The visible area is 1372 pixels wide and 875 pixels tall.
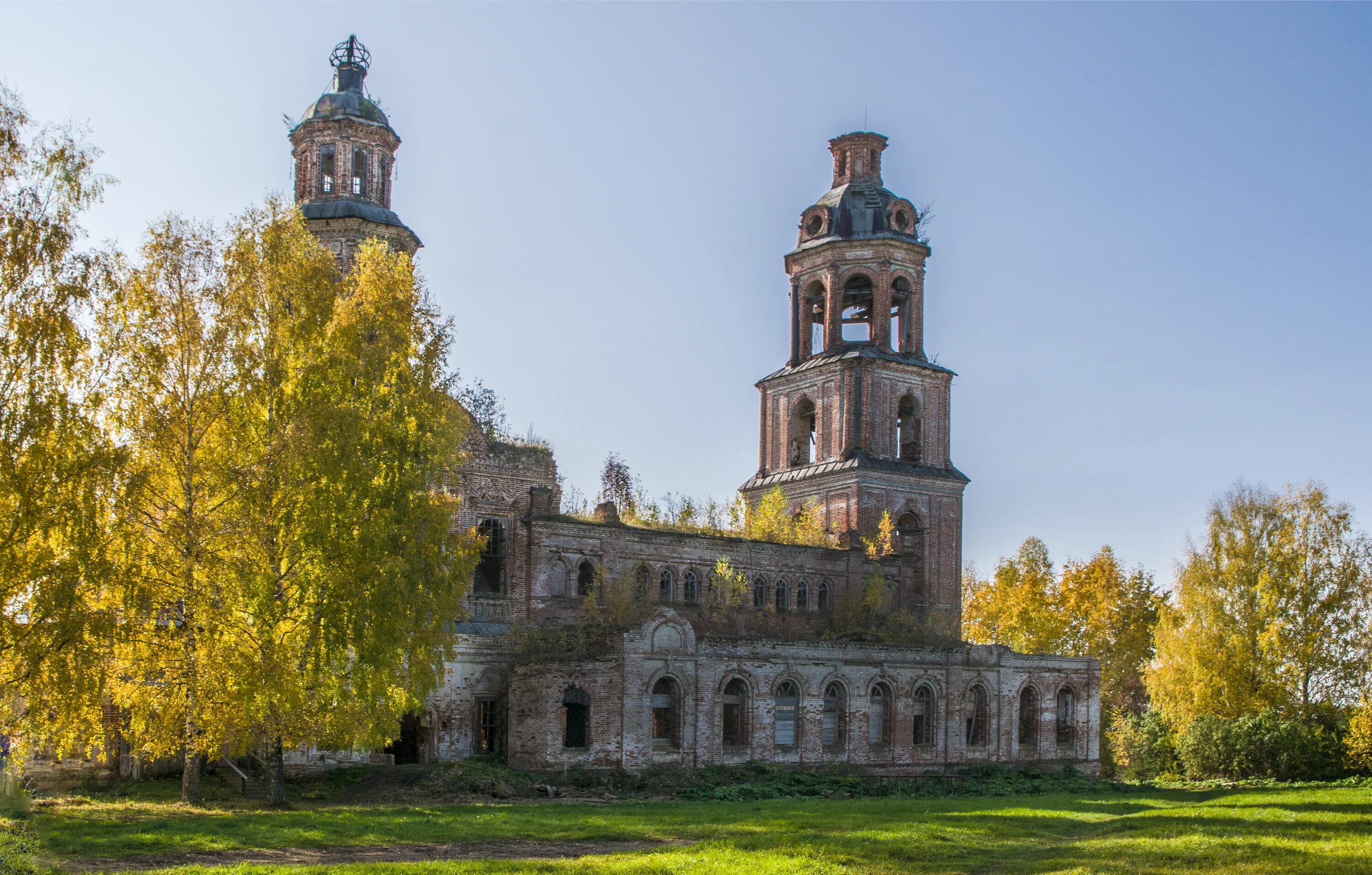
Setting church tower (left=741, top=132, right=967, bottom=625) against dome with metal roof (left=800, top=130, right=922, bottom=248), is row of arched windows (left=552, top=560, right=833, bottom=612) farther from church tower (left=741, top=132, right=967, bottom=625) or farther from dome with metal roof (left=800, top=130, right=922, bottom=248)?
dome with metal roof (left=800, top=130, right=922, bottom=248)

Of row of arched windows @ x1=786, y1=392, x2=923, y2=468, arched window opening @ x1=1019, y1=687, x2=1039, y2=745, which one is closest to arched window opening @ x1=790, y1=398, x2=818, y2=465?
row of arched windows @ x1=786, y1=392, x2=923, y2=468

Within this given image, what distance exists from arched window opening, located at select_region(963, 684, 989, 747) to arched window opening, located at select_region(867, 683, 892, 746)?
3146 millimetres

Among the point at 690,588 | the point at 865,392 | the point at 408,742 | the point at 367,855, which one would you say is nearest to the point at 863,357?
the point at 865,392

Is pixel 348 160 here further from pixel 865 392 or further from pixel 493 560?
pixel 865 392

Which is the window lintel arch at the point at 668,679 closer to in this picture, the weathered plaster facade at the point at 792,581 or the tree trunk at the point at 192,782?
the weathered plaster facade at the point at 792,581

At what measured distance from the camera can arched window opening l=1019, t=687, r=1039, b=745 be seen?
4069 cm

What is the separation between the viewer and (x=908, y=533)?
46.6 m

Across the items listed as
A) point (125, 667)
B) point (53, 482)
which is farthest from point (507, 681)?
point (53, 482)

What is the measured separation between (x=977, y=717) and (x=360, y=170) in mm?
24471

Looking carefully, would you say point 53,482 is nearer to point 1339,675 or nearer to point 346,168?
point 346,168

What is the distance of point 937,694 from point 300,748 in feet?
60.2

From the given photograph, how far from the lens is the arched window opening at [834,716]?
35750 mm

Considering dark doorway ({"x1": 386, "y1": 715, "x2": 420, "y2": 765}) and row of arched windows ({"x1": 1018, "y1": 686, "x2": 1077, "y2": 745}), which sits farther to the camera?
row of arched windows ({"x1": 1018, "y1": 686, "x2": 1077, "y2": 745})

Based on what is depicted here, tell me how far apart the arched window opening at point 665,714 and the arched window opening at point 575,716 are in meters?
1.75
